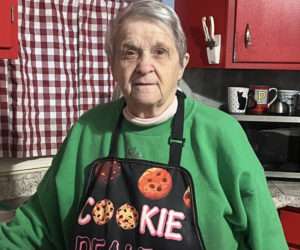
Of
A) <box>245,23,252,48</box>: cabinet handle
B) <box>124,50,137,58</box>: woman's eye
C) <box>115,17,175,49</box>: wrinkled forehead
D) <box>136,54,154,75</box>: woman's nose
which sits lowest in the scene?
<box>136,54,154,75</box>: woman's nose

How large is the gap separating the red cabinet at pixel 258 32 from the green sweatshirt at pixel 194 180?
2.77 feet

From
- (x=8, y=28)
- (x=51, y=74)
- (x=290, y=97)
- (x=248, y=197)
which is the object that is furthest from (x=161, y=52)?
(x=290, y=97)

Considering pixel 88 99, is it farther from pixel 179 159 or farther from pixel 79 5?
pixel 179 159

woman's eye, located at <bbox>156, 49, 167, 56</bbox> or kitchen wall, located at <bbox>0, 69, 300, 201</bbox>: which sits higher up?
woman's eye, located at <bbox>156, 49, 167, 56</bbox>

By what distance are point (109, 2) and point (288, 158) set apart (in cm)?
115

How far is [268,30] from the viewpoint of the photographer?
5.55 ft

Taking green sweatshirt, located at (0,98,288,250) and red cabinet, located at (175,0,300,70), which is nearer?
green sweatshirt, located at (0,98,288,250)

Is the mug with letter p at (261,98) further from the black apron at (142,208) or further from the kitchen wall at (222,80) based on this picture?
the black apron at (142,208)

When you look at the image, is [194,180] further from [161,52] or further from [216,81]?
[216,81]

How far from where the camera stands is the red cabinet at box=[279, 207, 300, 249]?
174cm

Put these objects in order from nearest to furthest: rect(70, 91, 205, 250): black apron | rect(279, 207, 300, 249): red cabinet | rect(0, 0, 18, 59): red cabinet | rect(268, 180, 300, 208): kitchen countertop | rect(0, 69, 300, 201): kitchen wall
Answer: rect(70, 91, 205, 250): black apron
rect(0, 0, 18, 59): red cabinet
rect(268, 180, 300, 208): kitchen countertop
rect(279, 207, 300, 249): red cabinet
rect(0, 69, 300, 201): kitchen wall

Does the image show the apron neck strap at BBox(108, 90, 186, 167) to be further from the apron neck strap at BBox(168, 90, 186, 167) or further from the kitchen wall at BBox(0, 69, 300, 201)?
the kitchen wall at BBox(0, 69, 300, 201)

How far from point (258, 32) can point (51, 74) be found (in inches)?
37.7

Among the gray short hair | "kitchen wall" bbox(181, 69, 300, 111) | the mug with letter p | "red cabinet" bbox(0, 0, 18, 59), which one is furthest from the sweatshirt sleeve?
"kitchen wall" bbox(181, 69, 300, 111)
